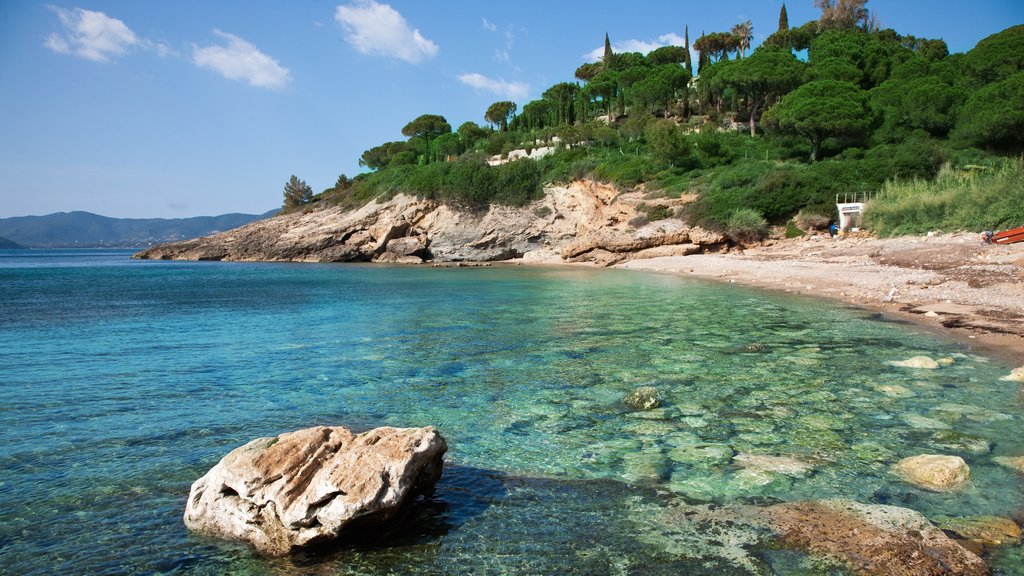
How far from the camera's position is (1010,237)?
1822cm

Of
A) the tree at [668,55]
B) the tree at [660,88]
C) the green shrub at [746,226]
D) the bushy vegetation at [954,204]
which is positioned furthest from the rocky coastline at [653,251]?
the tree at [668,55]

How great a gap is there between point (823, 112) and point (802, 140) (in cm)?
462

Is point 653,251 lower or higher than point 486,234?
lower

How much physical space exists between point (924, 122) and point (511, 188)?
32003 millimetres

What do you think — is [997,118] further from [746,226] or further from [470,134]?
[470,134]

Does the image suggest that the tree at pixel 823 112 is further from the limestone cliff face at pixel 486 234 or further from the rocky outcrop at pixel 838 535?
the rocky outcrop at pixel 838 535

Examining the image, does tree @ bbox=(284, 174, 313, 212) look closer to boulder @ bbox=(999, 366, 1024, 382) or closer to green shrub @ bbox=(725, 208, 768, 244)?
green shrub @ bbox=(725, 208, 768, 244)

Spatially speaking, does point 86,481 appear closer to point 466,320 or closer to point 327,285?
point 466,320

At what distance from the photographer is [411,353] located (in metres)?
11.1

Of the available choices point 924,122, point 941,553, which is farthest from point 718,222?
point 941,553

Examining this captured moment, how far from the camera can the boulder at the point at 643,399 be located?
7.15 metres

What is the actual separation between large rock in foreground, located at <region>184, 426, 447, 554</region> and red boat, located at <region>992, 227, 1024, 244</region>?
21.9 meters

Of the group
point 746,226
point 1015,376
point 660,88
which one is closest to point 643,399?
point 1015,376

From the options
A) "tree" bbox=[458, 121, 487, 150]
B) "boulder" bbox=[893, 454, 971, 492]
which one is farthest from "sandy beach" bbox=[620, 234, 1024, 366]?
"tree" bbox=[458, 121, 487, 150]
